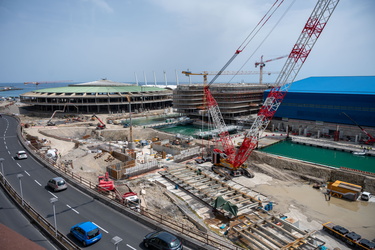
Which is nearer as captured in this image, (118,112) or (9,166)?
(9,166)

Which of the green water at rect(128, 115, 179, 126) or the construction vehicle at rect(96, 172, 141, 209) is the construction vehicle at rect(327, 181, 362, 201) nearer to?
the construction vehicle at rect(96, 172, 141, 209)

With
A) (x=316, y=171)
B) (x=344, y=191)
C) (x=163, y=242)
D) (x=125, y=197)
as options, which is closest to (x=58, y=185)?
(x=125, y=197)

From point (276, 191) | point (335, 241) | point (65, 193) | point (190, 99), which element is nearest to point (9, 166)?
point (65, 193)

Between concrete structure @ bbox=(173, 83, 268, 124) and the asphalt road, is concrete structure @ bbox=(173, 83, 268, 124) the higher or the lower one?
the higher one

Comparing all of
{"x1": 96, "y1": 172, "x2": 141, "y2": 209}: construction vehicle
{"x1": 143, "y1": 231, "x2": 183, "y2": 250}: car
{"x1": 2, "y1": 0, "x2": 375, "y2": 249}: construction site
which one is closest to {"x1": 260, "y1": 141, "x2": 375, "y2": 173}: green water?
{"x1": 2, "y1": 0, "x2": 375, "y2": 249}: construction site

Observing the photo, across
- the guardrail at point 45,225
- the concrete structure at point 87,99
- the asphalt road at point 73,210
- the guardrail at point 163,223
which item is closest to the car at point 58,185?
the asphalt road at point 73,210

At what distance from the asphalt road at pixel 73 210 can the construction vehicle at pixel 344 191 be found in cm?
3058

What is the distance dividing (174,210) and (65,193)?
11979mm

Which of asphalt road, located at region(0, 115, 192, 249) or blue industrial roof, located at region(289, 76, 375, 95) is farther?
blue industrial roof, located at region(289, 76, 375, 95)

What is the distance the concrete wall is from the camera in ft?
129

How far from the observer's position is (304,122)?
74.9 meters

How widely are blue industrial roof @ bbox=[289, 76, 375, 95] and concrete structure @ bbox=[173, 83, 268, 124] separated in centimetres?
1920

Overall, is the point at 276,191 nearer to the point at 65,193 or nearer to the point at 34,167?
the point at 65,193

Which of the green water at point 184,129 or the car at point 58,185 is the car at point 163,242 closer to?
the car at point 58,185
